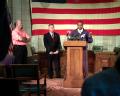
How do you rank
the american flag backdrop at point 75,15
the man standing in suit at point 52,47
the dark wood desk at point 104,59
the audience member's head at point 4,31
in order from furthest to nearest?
1. the american flag backdrop at point 75,15
2. the dark wood desk at point 104,59
3. the man standing in suit at point 52,47
4. the audience member's head at point 4,31

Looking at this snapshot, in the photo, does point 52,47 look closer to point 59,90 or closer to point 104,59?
point 104,59

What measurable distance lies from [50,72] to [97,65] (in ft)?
4.44

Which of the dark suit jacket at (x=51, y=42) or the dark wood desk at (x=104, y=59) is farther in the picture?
the dark wood desk at (x=104, y=59)

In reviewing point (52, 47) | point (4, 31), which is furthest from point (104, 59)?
point (4, 31)

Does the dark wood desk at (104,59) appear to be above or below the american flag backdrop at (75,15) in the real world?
below

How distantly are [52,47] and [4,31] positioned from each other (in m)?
7.77

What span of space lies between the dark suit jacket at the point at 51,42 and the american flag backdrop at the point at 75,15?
64 centimetres

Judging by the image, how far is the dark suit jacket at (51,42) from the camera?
10148mm

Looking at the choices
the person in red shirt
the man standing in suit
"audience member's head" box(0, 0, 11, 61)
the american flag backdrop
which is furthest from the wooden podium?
"audience member's head" box(0, 0, 11, 61)

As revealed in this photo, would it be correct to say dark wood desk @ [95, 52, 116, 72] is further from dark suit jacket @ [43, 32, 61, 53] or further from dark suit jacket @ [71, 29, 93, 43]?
dark suit jacket @ [71, 29, 93, 43]

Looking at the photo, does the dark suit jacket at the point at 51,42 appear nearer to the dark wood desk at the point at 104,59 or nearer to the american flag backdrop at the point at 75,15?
the american flag backdrop at the point at 75,15

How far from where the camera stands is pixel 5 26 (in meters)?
2.36

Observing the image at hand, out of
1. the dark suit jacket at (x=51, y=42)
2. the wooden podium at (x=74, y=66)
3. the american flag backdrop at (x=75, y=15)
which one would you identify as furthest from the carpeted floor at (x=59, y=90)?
the american flag backdrop at (x=75, y=15)

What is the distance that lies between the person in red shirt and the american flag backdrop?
1630 millimetres
